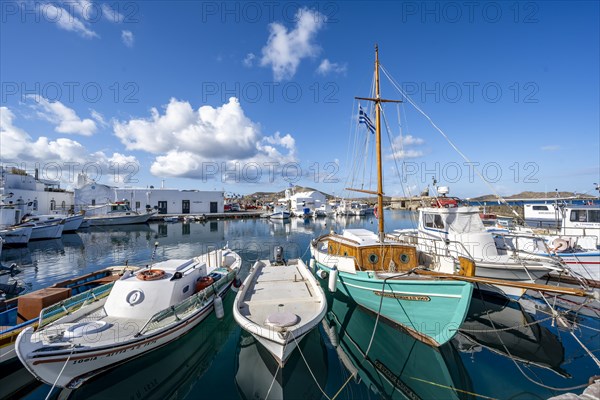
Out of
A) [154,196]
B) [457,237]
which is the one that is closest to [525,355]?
[457,237]

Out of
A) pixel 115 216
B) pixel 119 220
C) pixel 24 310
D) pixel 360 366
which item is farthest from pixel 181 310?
pixel 115 216

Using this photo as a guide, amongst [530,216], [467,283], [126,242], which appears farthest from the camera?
[126,242]

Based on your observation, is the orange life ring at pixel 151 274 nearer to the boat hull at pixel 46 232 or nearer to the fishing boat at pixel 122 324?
the fishing boat at pixel 122 324

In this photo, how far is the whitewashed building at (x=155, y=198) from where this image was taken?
64.1 meters

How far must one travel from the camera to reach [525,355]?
28.8 feet

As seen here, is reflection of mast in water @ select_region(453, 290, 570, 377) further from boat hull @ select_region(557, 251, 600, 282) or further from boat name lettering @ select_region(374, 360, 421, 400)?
boat hull @ select_region(557, 251, 600, 282)

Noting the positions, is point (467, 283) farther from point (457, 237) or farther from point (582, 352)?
point (457, 237)

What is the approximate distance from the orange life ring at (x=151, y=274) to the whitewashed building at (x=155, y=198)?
6331 centimetres

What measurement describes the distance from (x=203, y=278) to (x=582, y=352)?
573 inches

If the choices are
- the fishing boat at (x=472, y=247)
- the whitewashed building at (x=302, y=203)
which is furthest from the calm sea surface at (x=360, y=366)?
the whitewashed building at (x=302, y=203)

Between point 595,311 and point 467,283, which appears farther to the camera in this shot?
point 595,311

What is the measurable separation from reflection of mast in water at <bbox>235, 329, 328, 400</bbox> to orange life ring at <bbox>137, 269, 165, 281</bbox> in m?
4.07

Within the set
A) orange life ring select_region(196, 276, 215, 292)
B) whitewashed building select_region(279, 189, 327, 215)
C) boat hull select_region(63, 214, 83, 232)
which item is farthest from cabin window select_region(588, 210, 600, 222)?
whitewashed building select_region(279, 189, 327, 215)

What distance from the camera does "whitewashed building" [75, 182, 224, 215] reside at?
64.1m
